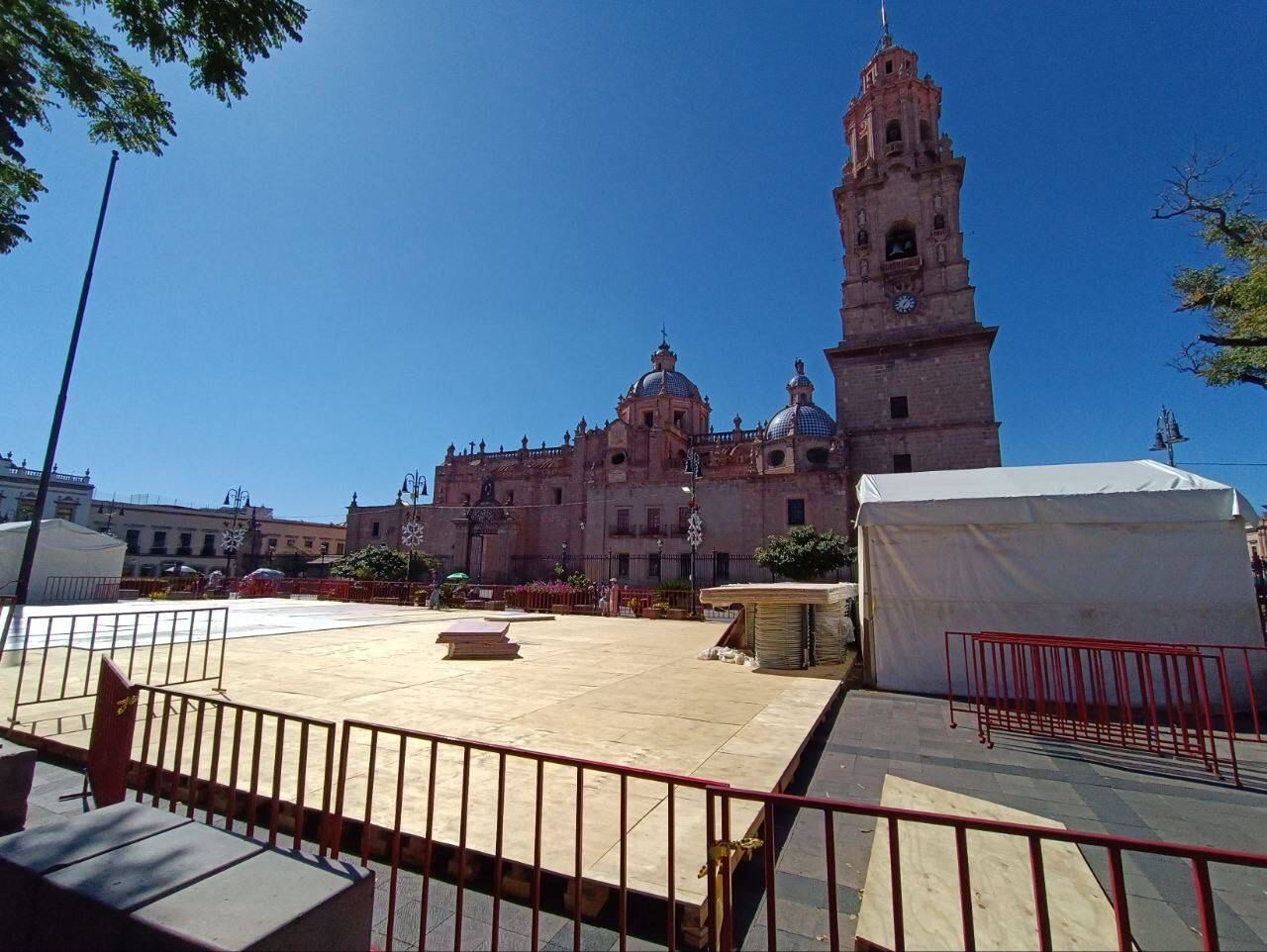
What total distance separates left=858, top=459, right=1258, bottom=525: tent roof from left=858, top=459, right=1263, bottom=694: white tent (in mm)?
14

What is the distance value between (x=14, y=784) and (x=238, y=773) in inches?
40.5

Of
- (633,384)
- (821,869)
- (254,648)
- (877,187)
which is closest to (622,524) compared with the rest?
(633,384)

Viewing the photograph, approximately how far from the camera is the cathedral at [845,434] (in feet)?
91.2

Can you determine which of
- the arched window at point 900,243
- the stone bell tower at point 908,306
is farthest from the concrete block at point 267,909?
the arched window at point 900,243

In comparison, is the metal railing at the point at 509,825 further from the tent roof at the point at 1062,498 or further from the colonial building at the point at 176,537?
the colonial building at the point at 176,537

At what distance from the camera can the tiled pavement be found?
2531mm

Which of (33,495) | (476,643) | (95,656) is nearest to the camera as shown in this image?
(95,656)

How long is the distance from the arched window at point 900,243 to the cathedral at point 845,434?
8cm

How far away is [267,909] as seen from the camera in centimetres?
175

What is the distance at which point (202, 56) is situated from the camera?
4.96 metres

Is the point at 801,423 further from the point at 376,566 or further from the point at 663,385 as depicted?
the point at 376,566

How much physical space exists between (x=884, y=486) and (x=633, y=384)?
38288 millimetres

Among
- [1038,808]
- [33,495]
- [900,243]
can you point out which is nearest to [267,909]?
[1038,808]

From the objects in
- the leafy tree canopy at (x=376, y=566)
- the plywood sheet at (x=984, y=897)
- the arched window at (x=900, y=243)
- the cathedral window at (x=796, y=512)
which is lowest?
the plywood sheet at (x=984, y=897)
